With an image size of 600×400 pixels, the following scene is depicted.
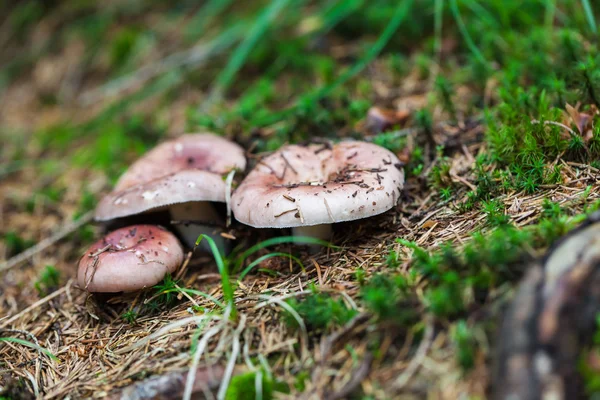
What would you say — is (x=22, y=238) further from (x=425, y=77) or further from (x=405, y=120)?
(x=425, y=77)

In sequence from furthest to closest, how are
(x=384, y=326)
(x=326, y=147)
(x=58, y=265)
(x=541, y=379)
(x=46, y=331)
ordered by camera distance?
(x=58, y=265), (x=326, y=147), (x=46, y=331), (x=384, y=326), (x=541, y=379)

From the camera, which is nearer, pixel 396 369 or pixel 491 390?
pixel 491 390

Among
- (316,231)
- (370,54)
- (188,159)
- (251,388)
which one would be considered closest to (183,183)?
(188,159)

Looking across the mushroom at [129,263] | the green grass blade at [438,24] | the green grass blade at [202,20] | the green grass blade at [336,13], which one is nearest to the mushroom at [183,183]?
the mushroom at [129,263]

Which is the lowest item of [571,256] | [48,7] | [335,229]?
[335,229]

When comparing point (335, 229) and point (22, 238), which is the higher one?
point (22, 238)

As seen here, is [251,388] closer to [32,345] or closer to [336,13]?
[32,345]

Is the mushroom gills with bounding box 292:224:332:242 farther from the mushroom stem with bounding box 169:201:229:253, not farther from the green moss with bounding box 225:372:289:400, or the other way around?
the green moss with bounding box 225:372:289:400

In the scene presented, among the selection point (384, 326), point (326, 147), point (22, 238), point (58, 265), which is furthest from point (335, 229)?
point (22, 238)
